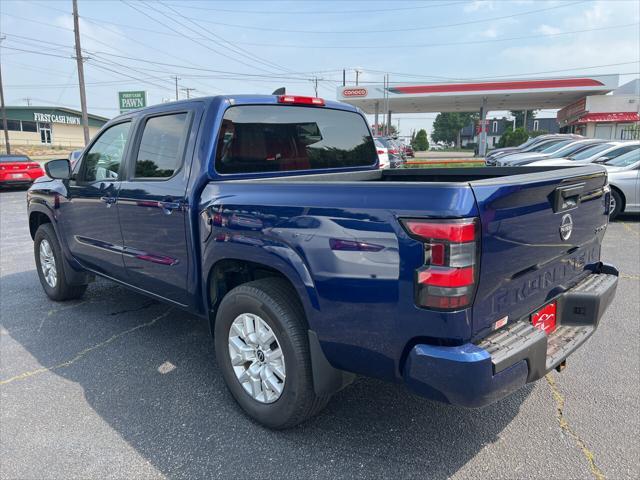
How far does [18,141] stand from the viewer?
6222 centimetres

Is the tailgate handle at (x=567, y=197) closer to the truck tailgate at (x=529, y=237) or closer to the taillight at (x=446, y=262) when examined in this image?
the truck tailgate at (x=529, y=237)

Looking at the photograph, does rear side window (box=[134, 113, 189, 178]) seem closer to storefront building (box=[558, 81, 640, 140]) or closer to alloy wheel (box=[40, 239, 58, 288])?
alloy wheel (box=[40, 239, 58, 288])

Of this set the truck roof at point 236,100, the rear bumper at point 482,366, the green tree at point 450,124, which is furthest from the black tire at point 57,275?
the green tree at point 450,124

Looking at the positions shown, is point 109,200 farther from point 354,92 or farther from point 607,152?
point 354,92

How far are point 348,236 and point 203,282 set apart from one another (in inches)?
53.1

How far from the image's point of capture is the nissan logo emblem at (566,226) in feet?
8.66

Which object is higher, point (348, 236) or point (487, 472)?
point (348, 236)

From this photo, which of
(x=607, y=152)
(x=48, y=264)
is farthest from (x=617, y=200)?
(x=48, y=264)

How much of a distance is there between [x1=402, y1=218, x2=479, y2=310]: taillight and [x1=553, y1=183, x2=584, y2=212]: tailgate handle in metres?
0.68

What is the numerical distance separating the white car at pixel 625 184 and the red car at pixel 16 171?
19150 millimetres

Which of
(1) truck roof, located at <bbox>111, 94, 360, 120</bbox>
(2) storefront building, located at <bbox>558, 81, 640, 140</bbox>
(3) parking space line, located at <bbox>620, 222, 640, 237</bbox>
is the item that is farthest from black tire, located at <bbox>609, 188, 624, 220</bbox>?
(2) storefront building, located at <bbox>558, 81, 640, 140</bbox>

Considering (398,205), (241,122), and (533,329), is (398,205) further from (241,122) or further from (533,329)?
(241,122)

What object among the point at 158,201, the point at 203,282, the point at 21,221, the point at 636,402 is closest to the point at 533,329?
the point at 636,402

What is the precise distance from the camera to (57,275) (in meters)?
5.24
